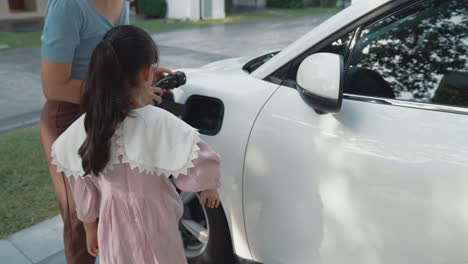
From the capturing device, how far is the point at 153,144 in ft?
5.42

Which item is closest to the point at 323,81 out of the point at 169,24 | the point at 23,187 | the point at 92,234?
the point at 92,234

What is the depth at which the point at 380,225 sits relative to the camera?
5.82 ft

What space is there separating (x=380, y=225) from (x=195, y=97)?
3.52 feet

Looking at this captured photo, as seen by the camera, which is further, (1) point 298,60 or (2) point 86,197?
(1) point 298,60

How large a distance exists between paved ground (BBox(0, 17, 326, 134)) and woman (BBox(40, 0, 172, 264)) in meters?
3.84

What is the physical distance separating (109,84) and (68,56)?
0.43 m

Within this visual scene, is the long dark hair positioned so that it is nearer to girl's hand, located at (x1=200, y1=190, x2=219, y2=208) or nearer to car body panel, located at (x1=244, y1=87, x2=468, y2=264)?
girl's hand, located at (x1=200, y1=190, x2=219, y2=208)

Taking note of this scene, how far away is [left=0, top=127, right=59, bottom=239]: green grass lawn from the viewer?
3327mm

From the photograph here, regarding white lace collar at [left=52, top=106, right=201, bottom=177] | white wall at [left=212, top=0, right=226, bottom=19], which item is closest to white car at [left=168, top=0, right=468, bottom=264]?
white lace collar at [left=52, top=106, right=201, bottom=177]

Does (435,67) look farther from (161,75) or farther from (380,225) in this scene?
(161,75)

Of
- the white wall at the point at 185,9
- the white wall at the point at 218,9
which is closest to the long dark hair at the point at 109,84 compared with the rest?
the white wall at the point at 185,9

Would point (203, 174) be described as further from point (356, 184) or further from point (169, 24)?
point (169, 24)

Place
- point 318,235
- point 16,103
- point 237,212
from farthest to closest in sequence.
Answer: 1. point 16,103
2. point 237,212
3. point 318,235

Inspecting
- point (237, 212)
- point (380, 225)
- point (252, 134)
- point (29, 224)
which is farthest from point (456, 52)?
point (29, 224)
